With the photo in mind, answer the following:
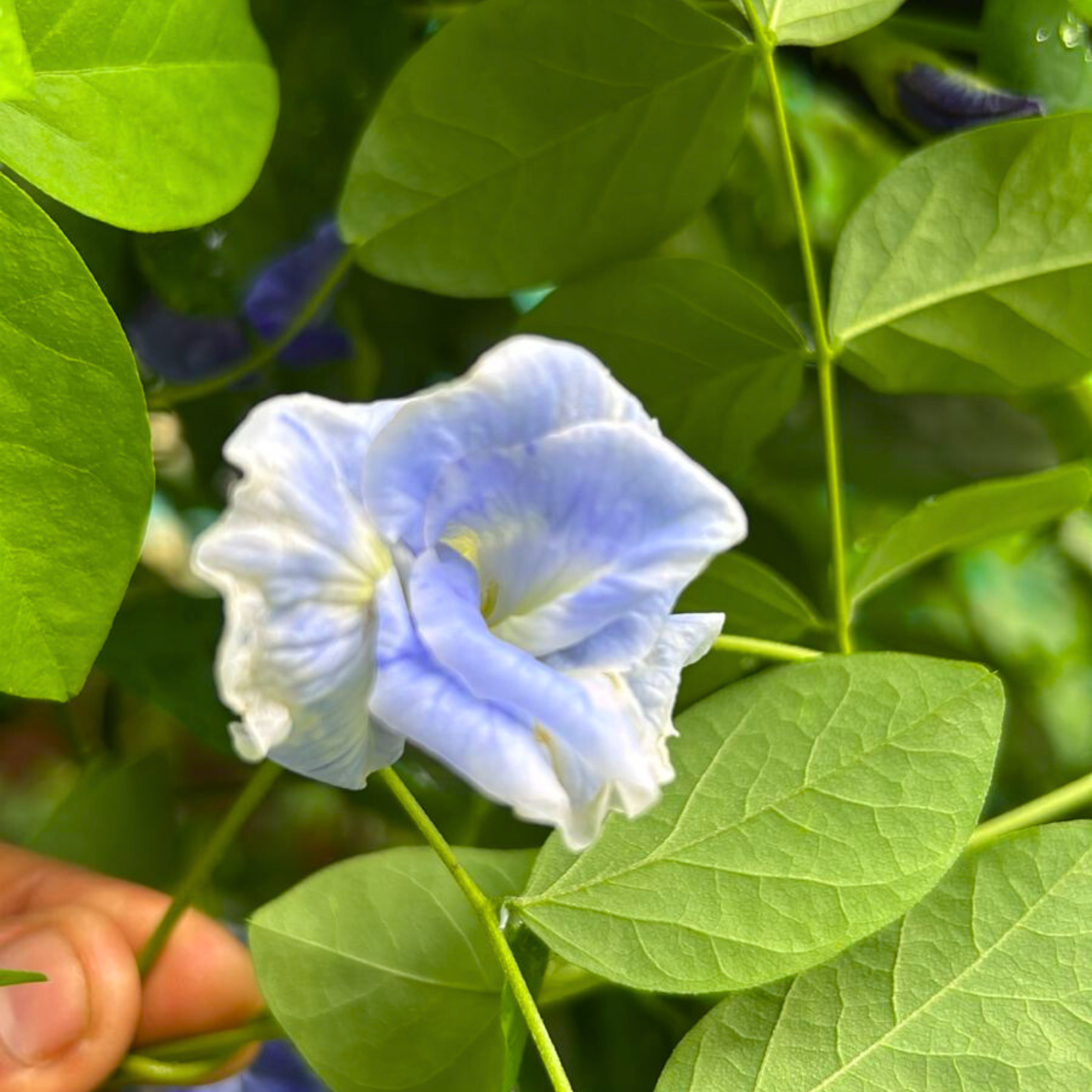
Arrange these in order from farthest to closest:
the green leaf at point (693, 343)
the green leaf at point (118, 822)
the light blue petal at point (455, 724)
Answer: the green leaf at point (118, 822) < the green leaf at point (693, 343) < the light blue petal at point (455, 724)

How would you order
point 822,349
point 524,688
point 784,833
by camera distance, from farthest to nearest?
1. point 822,349
2. point 784,833
3. point 524,688

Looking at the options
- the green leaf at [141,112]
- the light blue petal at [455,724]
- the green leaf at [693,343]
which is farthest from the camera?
the green leaf at [693,343]

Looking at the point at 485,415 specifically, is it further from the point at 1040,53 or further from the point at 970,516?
the point at 1040,53

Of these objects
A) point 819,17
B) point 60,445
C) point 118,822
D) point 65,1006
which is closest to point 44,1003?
point 65,1006

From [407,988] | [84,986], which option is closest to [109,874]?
[84,986]

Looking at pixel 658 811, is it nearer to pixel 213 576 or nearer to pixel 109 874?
pixel 213 576

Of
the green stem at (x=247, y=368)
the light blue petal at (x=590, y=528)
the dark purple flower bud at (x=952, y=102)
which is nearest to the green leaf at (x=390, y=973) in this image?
the light blue petal at (x=590, y=528)

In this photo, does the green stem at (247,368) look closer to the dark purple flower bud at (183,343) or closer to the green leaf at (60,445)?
the dark purple flower bud at (183,343)
